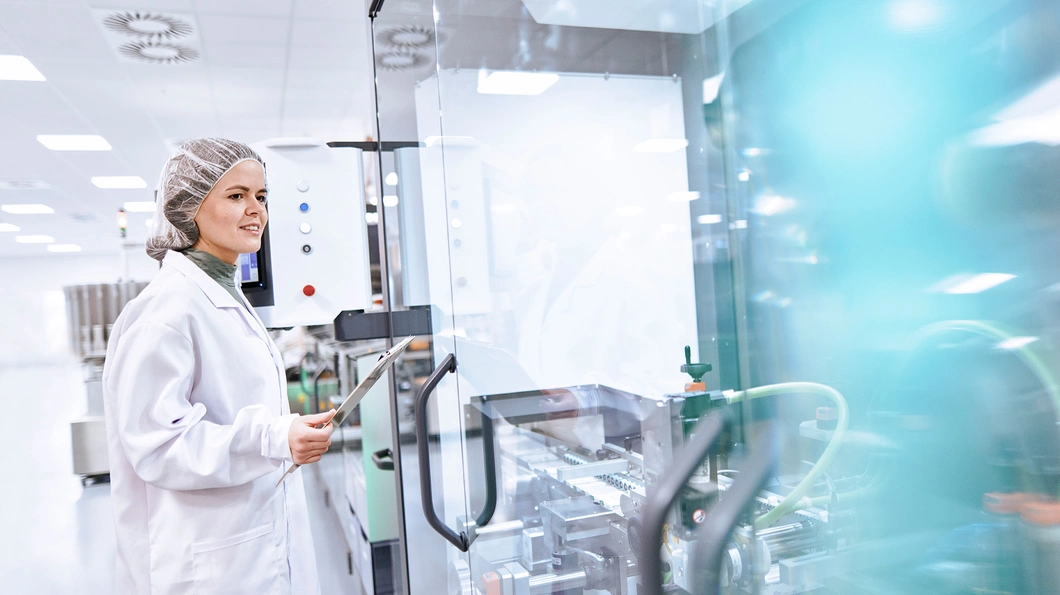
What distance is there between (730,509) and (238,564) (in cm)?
106

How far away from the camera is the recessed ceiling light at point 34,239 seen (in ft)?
39.6

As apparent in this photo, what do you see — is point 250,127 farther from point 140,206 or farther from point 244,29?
point 140,206

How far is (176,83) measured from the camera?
4988 millimetres

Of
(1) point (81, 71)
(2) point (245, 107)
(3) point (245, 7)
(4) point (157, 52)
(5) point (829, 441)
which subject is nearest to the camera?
(5) point (829, 441)

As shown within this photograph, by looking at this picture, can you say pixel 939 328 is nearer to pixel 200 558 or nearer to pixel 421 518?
pixel 200 558

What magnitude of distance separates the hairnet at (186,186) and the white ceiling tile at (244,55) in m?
3.30

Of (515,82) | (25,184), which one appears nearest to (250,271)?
(515,82)

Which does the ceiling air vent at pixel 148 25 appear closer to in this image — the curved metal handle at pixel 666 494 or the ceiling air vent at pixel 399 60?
the ceiling air vent at pixel 399 60

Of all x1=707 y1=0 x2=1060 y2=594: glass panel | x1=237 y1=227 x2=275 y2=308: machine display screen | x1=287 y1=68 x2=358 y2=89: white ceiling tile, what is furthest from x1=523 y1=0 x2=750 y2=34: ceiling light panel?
x1=287 y1=68 x2=358 y2=89: white ceiling tile

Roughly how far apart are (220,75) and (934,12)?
5.25 m

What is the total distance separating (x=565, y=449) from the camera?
1226 mm

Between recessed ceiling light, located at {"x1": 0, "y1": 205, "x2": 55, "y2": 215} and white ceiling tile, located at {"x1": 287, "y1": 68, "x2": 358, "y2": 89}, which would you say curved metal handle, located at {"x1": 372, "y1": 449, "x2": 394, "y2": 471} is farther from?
recessed ceiling light, located at {"x1": 0, "y1": 205, "x2": 55, "y2": 215}

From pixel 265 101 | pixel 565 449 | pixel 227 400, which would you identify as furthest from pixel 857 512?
pixel 265 101

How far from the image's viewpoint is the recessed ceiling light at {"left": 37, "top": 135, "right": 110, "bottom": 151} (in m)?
6.16
